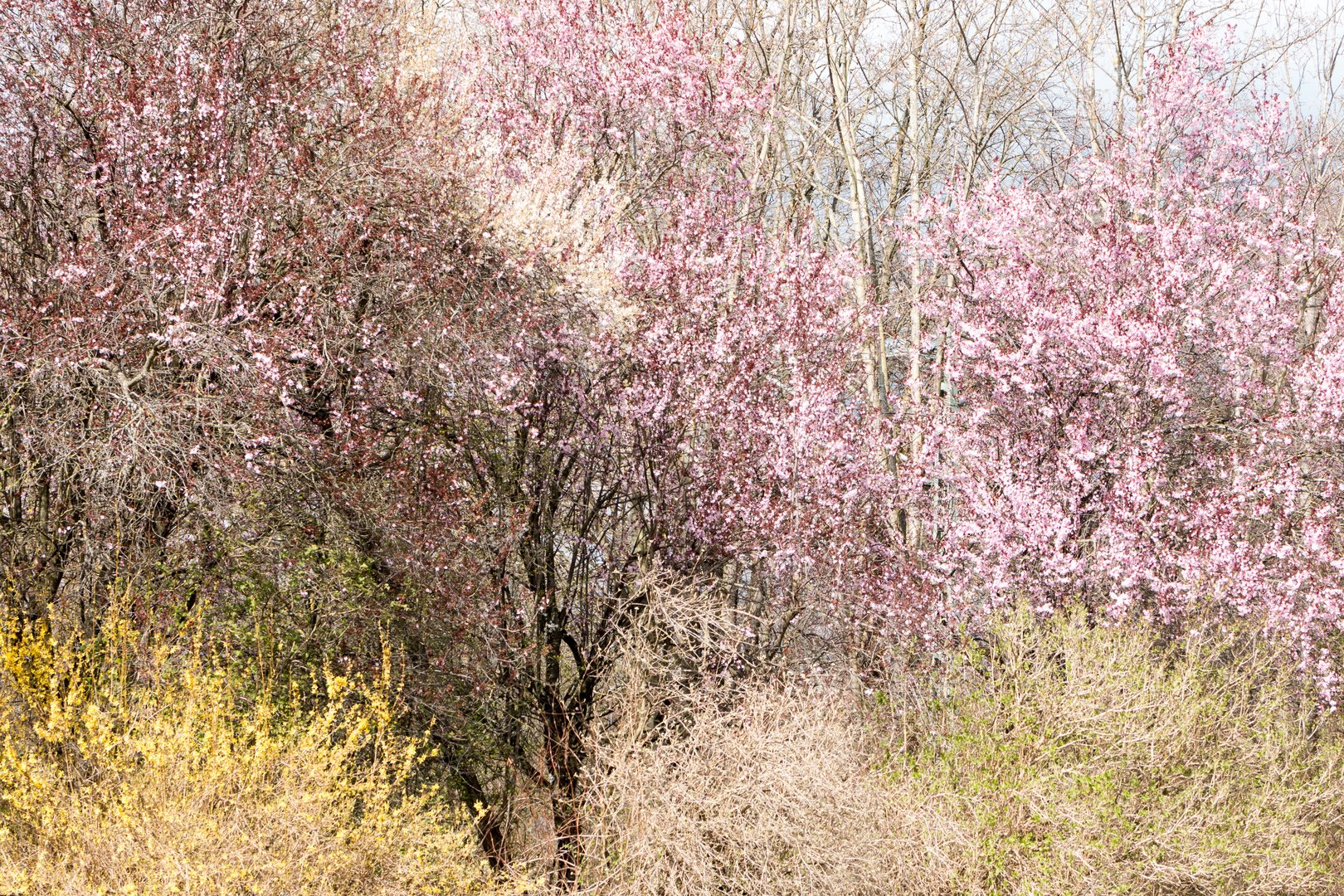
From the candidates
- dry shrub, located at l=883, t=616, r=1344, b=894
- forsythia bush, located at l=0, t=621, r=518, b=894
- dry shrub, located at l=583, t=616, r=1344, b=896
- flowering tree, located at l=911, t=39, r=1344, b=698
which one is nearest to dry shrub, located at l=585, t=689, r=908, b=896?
dry shrub, located at l=583, t=616, r=1344, b=896

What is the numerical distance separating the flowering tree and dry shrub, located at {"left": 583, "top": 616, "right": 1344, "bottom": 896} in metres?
2.07

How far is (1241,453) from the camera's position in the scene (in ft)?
36.7

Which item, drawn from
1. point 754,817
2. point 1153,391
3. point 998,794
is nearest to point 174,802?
point 754,817

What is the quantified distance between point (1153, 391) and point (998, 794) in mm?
4455

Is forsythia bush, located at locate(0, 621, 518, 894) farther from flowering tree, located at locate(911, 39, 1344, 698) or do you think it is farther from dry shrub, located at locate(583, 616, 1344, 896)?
flowering tree, located at locate(911, 39, 1344, 698)

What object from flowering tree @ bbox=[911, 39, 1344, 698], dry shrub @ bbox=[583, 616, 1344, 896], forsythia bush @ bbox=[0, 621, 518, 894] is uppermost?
flowering tree @ bbox=[911, 39, 1344, 698]

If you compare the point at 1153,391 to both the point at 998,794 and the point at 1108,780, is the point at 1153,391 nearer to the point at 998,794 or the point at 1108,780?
the point at 1108,780

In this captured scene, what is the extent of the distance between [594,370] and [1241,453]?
5684mm

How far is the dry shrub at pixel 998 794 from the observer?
727 centimetres

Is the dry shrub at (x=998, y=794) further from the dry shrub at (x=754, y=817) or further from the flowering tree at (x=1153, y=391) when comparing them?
the flowering tree at (x=1153, y=391)

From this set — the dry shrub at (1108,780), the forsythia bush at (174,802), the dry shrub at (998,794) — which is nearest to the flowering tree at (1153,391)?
the dry shrub at (1108,780)

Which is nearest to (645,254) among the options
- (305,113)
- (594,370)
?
(594,370)

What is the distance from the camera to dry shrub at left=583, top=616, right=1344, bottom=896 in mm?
7273

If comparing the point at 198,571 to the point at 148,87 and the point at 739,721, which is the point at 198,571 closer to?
the point at 148,87
